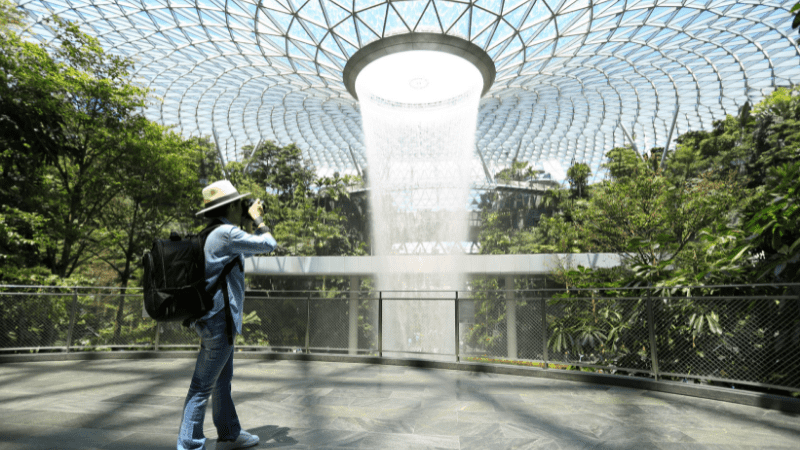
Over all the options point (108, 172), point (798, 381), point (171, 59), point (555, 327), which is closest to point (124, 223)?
point (108, 172)

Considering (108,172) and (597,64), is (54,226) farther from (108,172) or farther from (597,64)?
Answer: (597,64)

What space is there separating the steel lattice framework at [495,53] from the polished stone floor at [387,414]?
19.4 meters

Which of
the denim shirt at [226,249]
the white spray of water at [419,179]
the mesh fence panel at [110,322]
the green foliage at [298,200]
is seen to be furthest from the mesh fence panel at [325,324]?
the green foliage at [298,200]

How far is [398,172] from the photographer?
48.5 meters

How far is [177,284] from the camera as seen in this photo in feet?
10.9

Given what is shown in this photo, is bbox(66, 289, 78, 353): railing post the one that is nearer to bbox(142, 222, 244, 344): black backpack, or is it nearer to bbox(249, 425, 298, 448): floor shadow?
bbox(249, 425, 298, 448): floor shadow

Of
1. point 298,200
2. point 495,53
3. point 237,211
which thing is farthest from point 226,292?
point 298,200

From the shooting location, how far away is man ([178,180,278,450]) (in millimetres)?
3404

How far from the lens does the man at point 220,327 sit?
3404mm

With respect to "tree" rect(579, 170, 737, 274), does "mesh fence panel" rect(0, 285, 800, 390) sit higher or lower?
lower

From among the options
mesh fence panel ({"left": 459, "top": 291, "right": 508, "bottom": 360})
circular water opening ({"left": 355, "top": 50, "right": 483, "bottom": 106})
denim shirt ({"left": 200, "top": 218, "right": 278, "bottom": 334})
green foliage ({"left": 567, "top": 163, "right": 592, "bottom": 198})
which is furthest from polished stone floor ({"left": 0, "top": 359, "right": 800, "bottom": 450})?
green foliage ({"left": 567, "top": 163, "right": 592, "bottom": 198})

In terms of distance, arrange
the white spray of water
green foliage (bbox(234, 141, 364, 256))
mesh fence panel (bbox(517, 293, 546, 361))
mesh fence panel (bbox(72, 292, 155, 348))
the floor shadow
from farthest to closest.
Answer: green foliage (bbox(234, 141, 364, 256))
the white spray of water
mesh fence panel (bbox(72, 292, 155, 348))
mesh fence panel (bbox(517, 293, 546, 361))
the floor shadow

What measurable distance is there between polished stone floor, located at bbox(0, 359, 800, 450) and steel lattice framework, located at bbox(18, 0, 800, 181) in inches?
764

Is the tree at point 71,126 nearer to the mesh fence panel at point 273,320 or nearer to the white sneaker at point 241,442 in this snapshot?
the mesh fence panel at point 273,320
